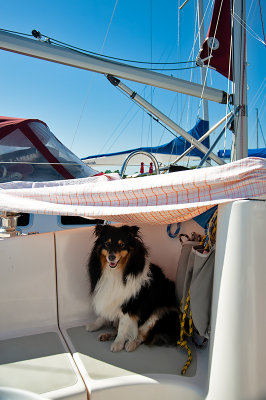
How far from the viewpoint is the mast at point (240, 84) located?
4.36 m

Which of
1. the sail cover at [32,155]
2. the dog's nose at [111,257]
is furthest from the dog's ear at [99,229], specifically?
the sail cover at [32,155]

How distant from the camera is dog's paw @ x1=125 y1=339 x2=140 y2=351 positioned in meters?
2.01

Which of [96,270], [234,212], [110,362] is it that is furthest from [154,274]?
[234,212]

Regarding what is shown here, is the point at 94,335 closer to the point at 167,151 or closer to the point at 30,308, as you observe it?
the point at 30,308

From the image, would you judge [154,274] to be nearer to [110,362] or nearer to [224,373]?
[110,362]

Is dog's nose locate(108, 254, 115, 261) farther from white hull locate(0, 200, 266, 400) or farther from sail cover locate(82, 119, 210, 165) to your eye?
sail cover locate(82, 119, 210, 165)

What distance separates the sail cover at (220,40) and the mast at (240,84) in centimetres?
20

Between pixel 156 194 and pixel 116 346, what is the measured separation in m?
1.11

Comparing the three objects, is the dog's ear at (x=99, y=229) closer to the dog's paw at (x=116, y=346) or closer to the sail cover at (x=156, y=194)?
the sail cover at (x=156, y=194)

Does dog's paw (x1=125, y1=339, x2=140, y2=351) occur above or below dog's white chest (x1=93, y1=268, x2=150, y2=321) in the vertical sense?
below

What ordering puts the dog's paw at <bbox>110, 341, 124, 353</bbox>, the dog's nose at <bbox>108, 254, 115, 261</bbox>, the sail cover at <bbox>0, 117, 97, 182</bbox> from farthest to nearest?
the sail cover at <bbox>0, 117, 97, 182</bbox> < the dog's nose at <bbox>108, 254, 115, 261</bbox> < the dog's paw at <bbox>110, 341, 124, 353</bbox>

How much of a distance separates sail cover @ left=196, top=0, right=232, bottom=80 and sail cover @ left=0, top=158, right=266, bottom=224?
3.70 meters

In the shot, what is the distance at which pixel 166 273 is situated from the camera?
261 cm

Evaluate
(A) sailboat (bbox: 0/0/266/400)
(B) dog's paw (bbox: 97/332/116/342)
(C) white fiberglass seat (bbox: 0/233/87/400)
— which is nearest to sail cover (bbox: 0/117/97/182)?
(A) sailboat (bbox: 0/0/266/400)
